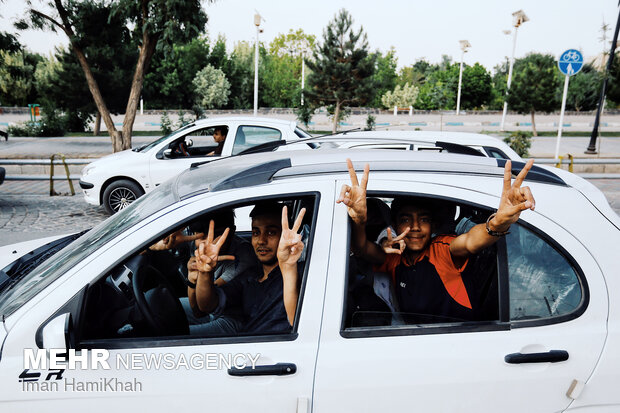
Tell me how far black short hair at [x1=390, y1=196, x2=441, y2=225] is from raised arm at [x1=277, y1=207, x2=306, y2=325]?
1.56 feet

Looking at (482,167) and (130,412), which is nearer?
(130,412)

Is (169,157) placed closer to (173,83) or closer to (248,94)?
(173,83)

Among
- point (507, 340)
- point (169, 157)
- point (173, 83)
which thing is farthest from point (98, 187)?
point (173, 83)

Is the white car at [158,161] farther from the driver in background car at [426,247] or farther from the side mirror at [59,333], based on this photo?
the side mirror at [59,333]

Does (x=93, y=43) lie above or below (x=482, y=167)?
above

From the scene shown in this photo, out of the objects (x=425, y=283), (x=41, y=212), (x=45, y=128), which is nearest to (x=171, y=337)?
(x=425, y=283)

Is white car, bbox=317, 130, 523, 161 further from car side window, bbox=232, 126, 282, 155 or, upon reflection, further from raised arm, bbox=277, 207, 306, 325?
raised arm, bbox=277, 207, 306, 325

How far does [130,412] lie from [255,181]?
3.26ft

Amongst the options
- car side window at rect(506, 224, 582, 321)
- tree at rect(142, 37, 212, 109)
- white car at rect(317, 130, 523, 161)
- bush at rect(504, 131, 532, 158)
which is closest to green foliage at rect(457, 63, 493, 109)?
tree at rect(142, 37, 212, 109)

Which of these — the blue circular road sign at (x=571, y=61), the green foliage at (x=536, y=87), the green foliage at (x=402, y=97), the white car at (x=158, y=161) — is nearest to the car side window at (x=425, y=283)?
the white car at (x=158, y=161)

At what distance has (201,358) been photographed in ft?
6.13

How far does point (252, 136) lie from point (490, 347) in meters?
7.15

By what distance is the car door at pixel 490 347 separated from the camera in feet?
6.11

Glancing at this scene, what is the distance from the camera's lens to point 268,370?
71.9 inches
